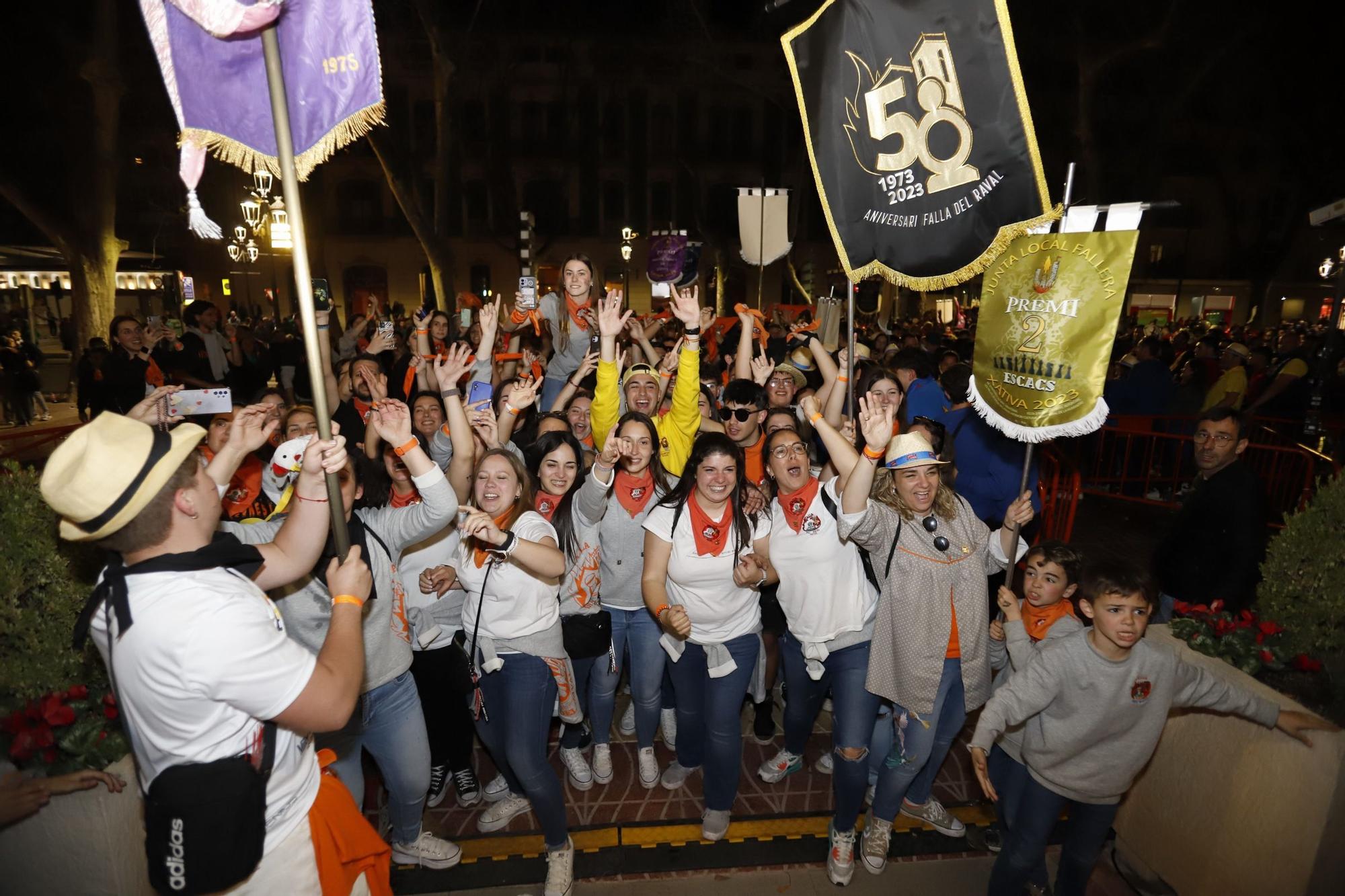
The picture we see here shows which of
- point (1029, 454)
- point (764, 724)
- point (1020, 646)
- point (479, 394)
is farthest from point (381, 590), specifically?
point (1029, 454)

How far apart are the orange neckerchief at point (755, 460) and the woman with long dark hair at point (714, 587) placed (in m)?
0.76

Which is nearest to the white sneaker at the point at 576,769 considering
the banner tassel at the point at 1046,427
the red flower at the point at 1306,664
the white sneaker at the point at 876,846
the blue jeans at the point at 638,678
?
the blue jeans at the point at 638,678

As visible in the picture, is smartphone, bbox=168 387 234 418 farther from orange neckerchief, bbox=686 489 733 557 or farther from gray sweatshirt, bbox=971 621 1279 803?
gray sweatshirt, bbox=971 621 1279 803

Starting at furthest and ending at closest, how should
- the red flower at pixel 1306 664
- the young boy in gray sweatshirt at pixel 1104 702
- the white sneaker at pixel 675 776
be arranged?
1. the white sneaker at pixel 675 776
2. the red flower at pixel 1306 664
3. the young boy in gray sweatshirt at pixel 1104 702

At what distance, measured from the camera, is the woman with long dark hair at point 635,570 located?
13.2 feet

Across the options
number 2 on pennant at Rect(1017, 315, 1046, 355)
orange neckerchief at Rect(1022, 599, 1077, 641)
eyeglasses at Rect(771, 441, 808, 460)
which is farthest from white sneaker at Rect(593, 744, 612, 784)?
number 2 on pennant at Rect(1017, 315, 1046, 355)

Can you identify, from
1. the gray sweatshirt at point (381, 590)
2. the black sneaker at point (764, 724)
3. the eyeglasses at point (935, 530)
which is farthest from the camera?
the black sneaker at point (764, 724)

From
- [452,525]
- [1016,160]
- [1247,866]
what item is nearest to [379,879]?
[452,525]

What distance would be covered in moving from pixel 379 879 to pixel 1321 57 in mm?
28039

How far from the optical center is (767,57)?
115 feet

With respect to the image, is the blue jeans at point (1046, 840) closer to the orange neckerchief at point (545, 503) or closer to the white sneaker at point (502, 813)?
the white sneaker at point (502, 813)

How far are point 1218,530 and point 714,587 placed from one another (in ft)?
9.66

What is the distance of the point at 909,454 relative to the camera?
342cm

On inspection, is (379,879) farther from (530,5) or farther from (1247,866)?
(530,5)
